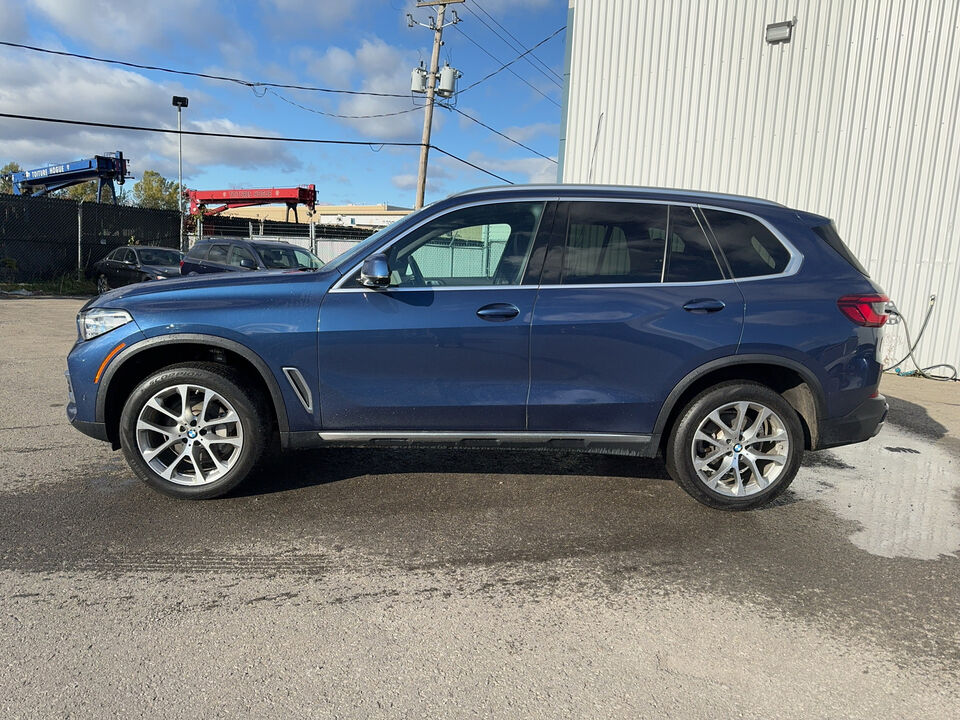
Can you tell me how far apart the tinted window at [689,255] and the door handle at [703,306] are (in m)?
0.14

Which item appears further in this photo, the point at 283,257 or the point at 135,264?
the point at 135,264

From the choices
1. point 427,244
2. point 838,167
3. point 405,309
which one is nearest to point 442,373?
point 405,309

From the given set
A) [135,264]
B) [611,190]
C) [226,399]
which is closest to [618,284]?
[611,190]

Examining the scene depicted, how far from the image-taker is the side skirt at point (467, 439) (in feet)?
12.3

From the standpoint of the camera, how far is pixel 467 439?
3.77 metres

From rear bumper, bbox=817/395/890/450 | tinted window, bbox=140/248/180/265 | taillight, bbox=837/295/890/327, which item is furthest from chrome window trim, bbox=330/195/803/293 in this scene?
tinted window, bbox=140/248/180/265

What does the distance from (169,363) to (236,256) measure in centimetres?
1023

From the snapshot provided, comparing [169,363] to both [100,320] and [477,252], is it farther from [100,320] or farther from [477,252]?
[477,252]

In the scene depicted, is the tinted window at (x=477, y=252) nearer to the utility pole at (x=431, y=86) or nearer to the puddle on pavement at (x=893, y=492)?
the puddle on pavement at (x=893, y=492)

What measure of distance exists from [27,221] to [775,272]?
2013 centimetres

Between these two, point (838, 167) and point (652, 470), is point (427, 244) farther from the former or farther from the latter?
point (838, 167)

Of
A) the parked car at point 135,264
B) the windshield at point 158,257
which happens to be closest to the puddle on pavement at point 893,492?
the parked car at point 135,264

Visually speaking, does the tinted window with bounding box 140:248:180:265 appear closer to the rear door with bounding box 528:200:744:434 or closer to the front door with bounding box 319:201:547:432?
the front door with bounding box 319:201:547:432

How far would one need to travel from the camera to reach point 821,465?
16.3ft
